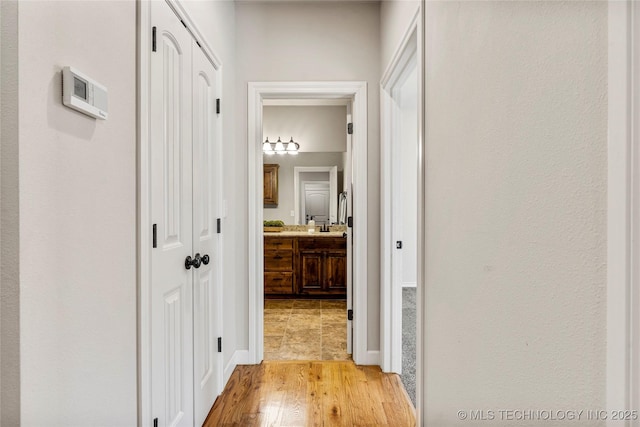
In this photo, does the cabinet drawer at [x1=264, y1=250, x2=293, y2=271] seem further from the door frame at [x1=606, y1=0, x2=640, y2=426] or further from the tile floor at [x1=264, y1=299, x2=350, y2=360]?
the door frame at [x1=606, y1=0, x2=640, y2=426]

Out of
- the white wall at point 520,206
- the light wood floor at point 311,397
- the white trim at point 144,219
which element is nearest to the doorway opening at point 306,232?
the light wood floor at point 311,397

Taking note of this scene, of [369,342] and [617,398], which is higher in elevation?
[617,398]

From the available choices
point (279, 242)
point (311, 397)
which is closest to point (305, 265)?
point (279, 242)

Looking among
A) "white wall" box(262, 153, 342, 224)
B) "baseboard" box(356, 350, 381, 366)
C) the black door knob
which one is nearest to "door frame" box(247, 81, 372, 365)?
"baseboard" box(356, 350, 381, 366)

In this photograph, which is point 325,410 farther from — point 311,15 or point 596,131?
point 311,15

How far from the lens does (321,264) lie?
176 inches

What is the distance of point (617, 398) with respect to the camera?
59cm

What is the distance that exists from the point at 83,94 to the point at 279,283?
3735 mm

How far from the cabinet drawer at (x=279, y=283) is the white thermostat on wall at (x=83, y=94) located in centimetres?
359

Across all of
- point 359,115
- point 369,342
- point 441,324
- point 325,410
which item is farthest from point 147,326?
point 359,115

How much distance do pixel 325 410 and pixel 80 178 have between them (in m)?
1.78

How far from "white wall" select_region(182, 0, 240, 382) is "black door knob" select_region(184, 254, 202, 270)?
1.67 feet

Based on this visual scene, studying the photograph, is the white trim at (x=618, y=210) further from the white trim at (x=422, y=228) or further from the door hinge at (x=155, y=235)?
the door hinge at (x=155, y=235)

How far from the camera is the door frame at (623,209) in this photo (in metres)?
0.56
